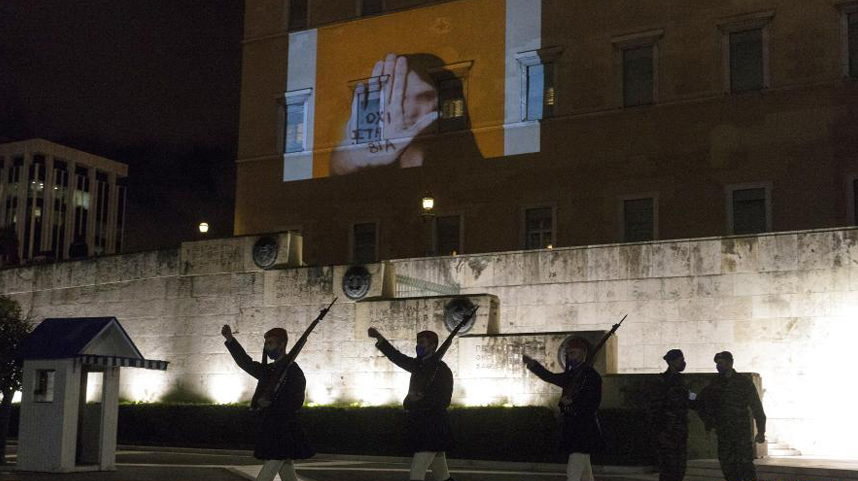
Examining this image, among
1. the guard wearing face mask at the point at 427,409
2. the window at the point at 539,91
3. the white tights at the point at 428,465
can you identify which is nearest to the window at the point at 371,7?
the window at the point at 539,91

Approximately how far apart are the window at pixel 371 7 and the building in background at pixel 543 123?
11 cm

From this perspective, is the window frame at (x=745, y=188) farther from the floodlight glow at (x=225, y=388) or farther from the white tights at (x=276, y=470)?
the white tights at (x=276, y=470)

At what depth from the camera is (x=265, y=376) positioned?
1134 cm

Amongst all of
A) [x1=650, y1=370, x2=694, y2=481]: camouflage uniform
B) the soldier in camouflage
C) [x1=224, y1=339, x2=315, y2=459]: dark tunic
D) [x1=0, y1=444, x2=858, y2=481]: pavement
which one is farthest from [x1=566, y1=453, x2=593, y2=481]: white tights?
[x1=0, y1=444, x2=858, y2=481]: pavement

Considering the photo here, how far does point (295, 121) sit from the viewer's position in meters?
36.8

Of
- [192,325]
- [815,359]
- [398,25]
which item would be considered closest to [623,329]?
[815,359]

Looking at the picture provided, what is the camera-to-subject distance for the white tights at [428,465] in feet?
37.3

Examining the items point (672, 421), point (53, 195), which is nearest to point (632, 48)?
point (672, 421)

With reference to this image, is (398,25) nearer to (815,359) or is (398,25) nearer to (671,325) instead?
(671,325)

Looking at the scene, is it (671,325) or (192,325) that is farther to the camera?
A: (192,325)

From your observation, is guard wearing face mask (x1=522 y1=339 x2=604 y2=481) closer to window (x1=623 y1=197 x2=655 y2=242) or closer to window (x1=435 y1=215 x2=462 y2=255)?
window (x1=623 y1=197 x2=655 y2=242)

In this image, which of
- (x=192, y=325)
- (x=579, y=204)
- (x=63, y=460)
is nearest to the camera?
(x=63, y=460)

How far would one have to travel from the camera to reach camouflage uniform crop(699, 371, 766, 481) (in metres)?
12.8

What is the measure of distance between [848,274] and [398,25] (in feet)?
58.8
